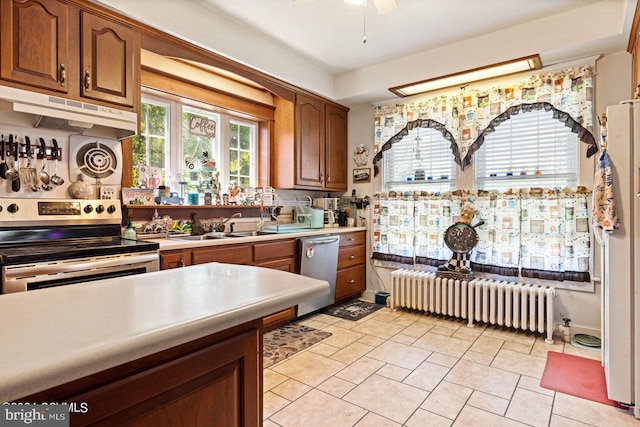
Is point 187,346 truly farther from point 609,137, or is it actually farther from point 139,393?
point 609,137

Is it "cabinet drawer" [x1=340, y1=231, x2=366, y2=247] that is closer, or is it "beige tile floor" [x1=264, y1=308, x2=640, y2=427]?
"beige tile floor" [x1=264, y1=308, x2=640, y2=427]

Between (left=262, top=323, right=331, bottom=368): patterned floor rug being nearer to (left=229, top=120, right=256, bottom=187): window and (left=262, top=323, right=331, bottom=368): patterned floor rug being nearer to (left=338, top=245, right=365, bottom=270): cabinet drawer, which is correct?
(left=338, top=245, right=365, bottom=270): cabinet drawer

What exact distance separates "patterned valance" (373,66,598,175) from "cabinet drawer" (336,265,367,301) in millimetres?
1292

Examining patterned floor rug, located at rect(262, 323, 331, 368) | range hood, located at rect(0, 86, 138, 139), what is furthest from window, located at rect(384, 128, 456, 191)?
range hood, located at rect(0, 86, 138, 139)

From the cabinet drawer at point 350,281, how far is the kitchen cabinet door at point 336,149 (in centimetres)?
102

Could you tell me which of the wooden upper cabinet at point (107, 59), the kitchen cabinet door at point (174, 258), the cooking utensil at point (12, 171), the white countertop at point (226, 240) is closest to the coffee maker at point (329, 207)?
the white countertop at point (226, 240)

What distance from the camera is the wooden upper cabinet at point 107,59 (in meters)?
2.23

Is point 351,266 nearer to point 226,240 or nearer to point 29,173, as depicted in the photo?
point 226,240

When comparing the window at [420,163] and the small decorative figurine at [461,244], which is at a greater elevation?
the window at [420,163]

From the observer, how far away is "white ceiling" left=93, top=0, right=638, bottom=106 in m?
2.60

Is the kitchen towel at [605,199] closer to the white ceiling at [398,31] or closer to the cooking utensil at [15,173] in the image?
the white ceiling at [398,31]

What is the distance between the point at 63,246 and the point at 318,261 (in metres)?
2.12

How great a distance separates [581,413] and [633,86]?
2.44 meters

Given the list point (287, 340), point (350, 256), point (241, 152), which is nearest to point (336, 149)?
point (241, 152)
